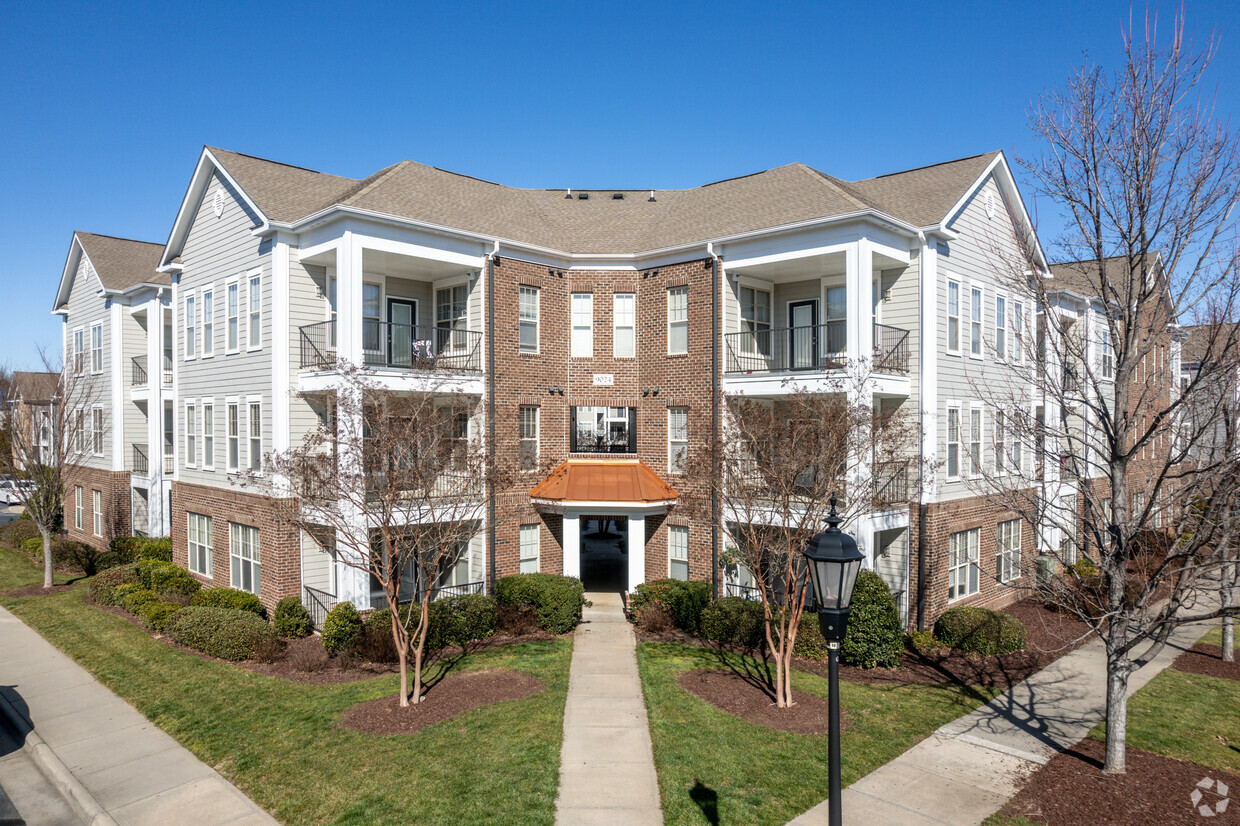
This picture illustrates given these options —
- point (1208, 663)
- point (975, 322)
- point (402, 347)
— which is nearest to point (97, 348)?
point (402, 347)

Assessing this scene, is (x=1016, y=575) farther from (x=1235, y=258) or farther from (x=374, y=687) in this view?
(x=374, y=687)

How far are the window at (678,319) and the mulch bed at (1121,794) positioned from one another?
40.7ft

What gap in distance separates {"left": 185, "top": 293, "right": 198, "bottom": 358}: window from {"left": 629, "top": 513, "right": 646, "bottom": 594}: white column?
1352 cm

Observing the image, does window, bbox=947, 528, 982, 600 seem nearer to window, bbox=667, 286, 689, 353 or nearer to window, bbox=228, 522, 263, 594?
window, bbox=667, 286, 689, 353

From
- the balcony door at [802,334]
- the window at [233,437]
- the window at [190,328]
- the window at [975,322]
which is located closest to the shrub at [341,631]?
the window at [233,437]

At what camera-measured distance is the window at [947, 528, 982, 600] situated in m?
18.8

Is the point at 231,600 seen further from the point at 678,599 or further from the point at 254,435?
the point at 678,599

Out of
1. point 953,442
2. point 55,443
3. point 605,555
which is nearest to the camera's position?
point 953,442

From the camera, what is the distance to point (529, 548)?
1997cm

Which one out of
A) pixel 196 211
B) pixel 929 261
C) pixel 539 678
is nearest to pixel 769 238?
pixel 929 261

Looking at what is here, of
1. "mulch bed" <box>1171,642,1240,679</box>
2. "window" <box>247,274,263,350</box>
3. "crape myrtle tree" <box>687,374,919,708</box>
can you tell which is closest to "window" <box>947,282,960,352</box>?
"crape myrtle tree" <box>687,374,919,708</box>

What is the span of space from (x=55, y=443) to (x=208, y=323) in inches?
325

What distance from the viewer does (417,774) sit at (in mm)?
10117

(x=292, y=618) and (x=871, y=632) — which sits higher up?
(x=871, y=632)
